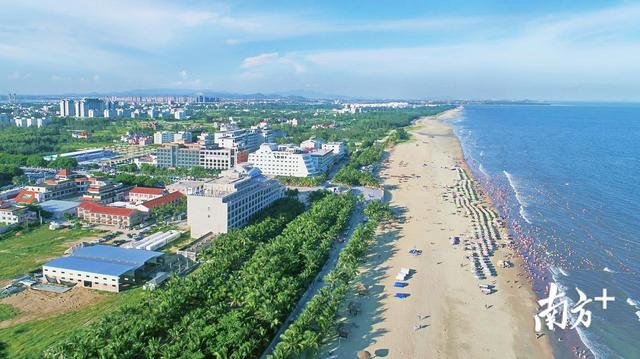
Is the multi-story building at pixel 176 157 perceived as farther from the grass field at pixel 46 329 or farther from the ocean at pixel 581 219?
the grass field at pixel 46 329

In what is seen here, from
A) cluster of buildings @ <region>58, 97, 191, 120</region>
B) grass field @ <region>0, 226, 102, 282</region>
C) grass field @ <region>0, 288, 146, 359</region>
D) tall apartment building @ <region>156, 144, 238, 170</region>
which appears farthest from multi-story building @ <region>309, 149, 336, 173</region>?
cluster of buildings @ <region>58, 97, 191, 120</region>

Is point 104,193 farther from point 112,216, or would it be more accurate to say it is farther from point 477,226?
point 477,226

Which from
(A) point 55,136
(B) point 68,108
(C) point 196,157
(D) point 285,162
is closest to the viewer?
(D) point 285,162

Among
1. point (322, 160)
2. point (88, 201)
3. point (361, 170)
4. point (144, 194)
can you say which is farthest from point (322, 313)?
point (322, 160)

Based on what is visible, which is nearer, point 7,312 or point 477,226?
point 7,312

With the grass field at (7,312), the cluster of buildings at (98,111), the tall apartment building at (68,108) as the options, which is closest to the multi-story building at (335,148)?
the grass field at (7,312)

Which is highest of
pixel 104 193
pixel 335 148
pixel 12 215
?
pixel 335 148
